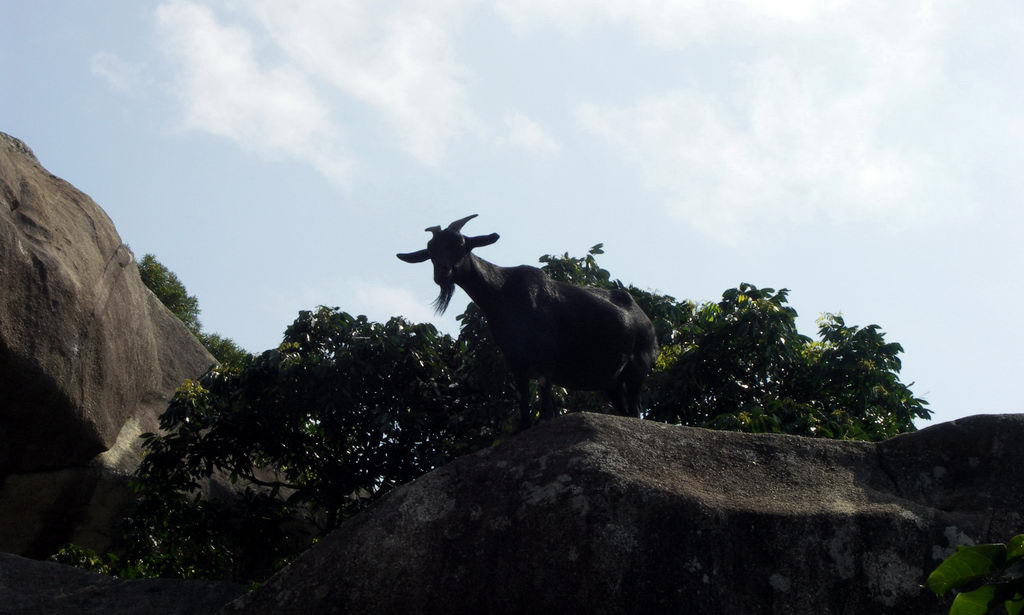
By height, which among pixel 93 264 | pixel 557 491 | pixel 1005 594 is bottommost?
pixel 1005 594

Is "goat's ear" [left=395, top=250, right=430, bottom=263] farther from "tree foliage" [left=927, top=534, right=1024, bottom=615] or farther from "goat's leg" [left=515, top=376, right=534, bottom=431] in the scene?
"tree foliage" [left=927, top=534, right=1024, bottom=615]

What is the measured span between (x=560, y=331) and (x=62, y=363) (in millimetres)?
6357

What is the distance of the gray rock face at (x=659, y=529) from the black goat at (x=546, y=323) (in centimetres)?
164

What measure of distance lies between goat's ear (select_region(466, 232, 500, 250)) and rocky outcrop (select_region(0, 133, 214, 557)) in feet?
18.7

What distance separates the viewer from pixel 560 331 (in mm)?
8898

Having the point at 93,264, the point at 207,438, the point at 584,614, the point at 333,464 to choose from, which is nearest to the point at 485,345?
the point at 333,464

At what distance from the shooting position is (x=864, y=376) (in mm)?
12484

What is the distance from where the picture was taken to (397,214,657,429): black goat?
28.1 ft

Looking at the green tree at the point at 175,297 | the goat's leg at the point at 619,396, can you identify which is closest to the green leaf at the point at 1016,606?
the goat's leg at the point at 619,396

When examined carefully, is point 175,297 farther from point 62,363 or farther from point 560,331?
point 560,331

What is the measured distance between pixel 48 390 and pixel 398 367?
3.88m

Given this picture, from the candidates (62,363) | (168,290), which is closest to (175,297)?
(168,290)

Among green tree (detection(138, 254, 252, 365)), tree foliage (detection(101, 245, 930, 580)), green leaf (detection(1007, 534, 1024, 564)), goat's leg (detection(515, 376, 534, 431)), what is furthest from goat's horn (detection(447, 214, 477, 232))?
green tree (detection(138, 254, 252, 365))

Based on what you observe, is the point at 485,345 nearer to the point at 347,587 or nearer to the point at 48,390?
the point at 48,390
